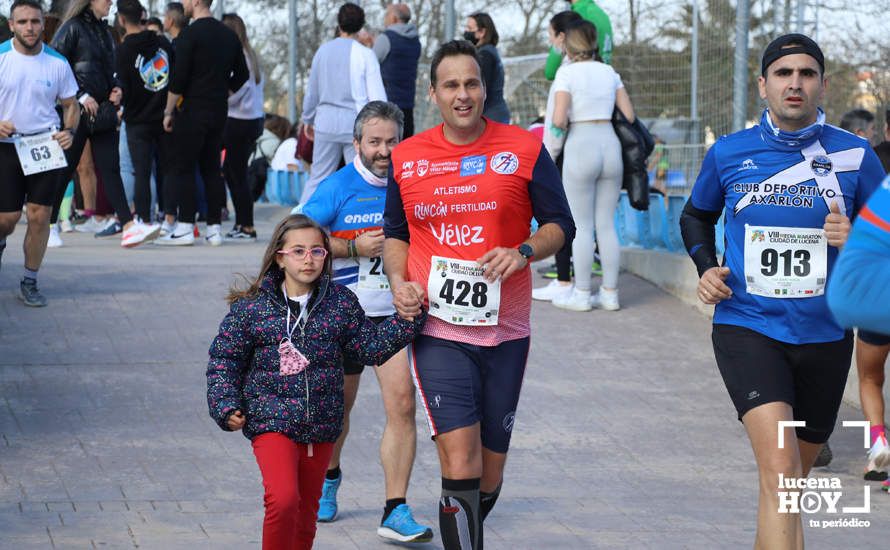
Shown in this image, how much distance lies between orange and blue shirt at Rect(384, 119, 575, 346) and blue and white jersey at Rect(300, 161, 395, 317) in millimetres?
829

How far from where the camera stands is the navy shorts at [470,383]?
514 centimetres

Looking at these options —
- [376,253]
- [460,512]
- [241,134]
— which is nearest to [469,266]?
[460,512]

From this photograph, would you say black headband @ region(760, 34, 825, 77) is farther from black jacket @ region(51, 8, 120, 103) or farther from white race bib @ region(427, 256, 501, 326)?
black jacket @ region(51, 8, 120, 103)

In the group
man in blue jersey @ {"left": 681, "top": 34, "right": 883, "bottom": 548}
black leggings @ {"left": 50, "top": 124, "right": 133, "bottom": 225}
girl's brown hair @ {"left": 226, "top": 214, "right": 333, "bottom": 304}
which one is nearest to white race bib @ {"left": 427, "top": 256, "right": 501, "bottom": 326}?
girl's brown hair @ {"left": 226, "top": 214, "right": 333, "bottom": 304}

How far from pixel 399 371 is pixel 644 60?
1356 cm

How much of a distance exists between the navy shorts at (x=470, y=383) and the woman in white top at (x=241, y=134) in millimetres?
9123

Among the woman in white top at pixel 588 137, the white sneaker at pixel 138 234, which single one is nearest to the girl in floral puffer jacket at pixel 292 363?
the woman in white top at pixel 588 137

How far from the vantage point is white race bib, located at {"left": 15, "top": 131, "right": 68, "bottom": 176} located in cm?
983

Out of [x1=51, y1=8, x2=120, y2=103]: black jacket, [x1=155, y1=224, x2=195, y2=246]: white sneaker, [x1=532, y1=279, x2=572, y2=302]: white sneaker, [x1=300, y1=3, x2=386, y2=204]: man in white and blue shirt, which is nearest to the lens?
[x1=532, y1=279, x2=572, y2=302]: white sneaker

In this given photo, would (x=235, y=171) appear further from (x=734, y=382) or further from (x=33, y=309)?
(x=734, y=382)

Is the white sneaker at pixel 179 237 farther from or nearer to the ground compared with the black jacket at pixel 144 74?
nearer to the ground

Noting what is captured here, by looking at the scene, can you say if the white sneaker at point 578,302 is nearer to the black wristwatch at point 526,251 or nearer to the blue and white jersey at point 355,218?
the blue and white jersey at point 355,218

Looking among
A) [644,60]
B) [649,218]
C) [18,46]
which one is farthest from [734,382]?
[644,60]

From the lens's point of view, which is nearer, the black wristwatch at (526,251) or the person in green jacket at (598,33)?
the black wristwatch at (526,251)
